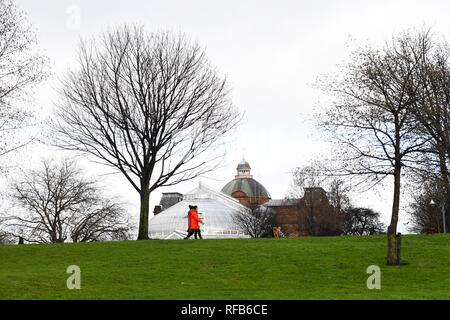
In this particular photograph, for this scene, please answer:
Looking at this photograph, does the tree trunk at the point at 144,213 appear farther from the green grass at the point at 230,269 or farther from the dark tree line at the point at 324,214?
the dark tree line at the point at 324,214

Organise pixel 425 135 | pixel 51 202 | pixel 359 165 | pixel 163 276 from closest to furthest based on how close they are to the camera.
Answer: pixel 163 276
pixel 359 165
pixel 425 135
pixel 51 202

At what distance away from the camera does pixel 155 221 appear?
117m

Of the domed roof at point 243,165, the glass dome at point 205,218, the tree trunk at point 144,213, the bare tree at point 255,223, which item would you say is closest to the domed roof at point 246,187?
the domed roof at point 243,165

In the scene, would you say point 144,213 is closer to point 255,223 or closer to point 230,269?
point 230,269

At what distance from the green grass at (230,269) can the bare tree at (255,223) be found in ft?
221

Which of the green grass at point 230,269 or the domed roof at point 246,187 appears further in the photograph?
the domed roof at point 246,187

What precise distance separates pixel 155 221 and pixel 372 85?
3623 inches

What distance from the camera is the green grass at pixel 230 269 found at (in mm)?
15680

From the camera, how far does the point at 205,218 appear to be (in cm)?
10862

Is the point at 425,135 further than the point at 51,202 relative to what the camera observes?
No

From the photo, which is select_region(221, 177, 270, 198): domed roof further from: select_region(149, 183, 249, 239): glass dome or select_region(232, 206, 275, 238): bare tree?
select_region(232, 206, 275, 238): bare tree

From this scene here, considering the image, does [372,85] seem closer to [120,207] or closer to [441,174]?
[441,174]

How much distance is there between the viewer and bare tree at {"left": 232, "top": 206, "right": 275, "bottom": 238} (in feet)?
320
